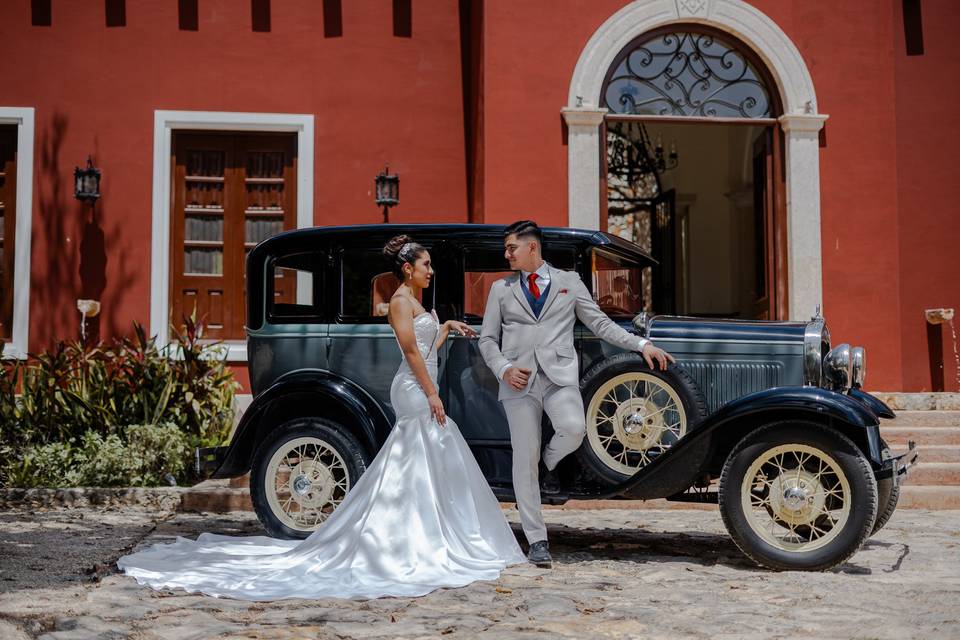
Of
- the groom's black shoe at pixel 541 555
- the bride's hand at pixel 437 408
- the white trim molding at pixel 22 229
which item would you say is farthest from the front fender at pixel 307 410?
the white trim molding at pixel 22 229

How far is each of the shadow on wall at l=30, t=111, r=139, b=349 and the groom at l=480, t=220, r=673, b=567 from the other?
6393 mm

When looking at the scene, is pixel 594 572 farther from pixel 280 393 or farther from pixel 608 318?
pixel 280 393

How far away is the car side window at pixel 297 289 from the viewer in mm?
6496

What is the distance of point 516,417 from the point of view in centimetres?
567

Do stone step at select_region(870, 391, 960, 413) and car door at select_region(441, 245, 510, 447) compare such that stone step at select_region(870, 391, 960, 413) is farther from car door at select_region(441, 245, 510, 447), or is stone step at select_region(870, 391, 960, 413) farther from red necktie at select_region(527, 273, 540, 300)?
red necktie at select_region(527, 273, 540, 300)

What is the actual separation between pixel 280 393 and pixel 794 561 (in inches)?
120

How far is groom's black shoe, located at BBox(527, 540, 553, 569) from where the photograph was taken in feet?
18.1

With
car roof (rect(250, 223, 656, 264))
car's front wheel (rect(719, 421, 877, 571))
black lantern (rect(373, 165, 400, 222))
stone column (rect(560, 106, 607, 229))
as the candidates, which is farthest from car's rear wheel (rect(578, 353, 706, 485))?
black lantern (rect(373, 165, 400, 222))

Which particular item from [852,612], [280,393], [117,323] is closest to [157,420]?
[117,323]

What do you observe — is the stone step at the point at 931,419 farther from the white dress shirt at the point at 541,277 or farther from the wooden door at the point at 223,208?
the wooden door at the point at 223,208

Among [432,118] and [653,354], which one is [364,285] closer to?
[653,354]

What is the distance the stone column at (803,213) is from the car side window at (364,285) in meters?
5.33

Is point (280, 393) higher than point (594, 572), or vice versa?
point (280, 393)

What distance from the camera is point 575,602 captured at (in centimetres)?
464
